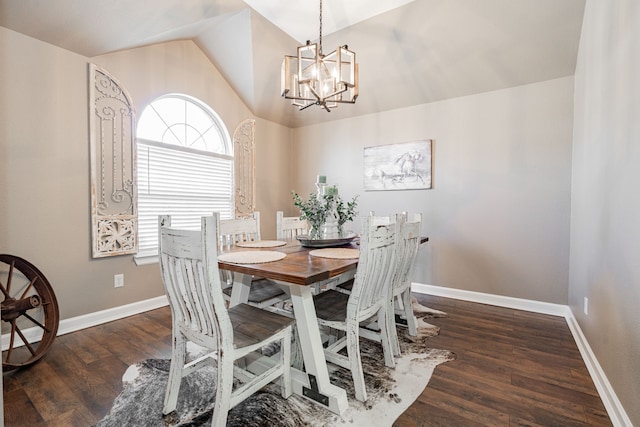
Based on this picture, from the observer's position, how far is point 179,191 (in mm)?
3502

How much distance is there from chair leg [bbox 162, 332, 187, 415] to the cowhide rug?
2.4 inches

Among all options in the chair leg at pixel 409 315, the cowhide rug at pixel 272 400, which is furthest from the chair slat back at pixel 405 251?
the cowhide rug at pixel 272 400

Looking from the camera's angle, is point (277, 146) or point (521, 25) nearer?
point (521, 25)

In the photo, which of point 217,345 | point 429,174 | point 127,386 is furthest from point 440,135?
point 127,386

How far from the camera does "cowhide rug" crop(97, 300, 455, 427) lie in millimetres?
1576

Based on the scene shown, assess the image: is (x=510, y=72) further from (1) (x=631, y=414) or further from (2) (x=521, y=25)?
(1) (x=631, y=414)

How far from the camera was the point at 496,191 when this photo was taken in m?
3.32

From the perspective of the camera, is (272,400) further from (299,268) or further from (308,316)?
(299,268)

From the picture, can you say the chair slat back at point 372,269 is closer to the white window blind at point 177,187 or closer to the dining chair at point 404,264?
the dining chair at point 404,264

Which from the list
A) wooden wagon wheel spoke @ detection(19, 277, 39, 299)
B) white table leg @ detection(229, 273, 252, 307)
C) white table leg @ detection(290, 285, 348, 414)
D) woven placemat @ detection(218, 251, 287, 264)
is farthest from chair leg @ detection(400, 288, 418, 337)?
wooden wagon wheel spoke @ detection(19, 277, 39, 299)

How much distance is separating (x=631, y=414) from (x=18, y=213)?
399cm

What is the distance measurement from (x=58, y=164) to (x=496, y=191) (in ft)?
13.6

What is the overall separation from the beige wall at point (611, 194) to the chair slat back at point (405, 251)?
1101 millimetres

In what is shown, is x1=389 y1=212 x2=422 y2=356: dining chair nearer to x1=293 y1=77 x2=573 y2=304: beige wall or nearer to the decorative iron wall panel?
x1=293 y1=77 x2=573 y2=304: beige wall
